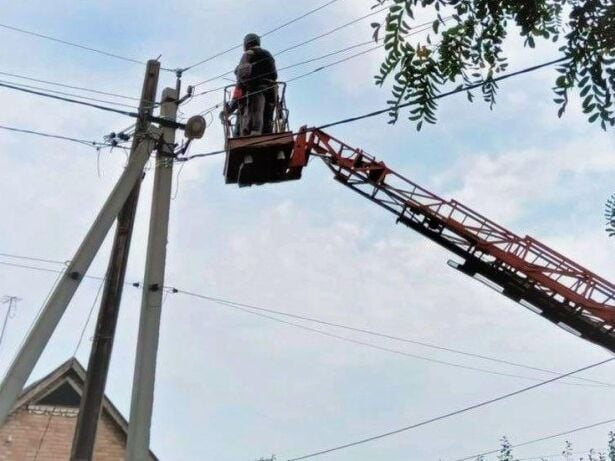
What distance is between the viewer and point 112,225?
865 cm

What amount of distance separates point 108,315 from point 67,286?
552mm

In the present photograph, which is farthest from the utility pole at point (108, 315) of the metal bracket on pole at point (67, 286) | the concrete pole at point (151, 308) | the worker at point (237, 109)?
the worker at point (237, 109)

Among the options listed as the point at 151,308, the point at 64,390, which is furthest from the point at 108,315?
the point at 64,390

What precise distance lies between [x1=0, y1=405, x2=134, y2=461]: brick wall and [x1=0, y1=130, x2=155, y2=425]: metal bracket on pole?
5787 millimetres

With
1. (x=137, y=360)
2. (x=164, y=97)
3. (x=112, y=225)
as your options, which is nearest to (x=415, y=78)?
(x=137, y=360)

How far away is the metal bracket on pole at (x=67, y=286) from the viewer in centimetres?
775

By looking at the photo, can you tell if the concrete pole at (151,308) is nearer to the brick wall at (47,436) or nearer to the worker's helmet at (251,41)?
the worker's helmet at (251,41)

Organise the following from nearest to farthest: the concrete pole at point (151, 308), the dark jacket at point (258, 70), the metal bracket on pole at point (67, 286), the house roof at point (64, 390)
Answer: the concrete pole at point (151, 308) → the metal bracket on pole at point (67, 286) → the dark jacket at point (258, 70) → the house roof at point (64, 390)

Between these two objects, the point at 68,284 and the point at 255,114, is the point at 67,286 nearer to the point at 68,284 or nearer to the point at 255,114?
the point at 68,284

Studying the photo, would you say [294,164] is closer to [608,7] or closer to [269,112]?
[269,112]

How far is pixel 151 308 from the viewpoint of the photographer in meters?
8.08

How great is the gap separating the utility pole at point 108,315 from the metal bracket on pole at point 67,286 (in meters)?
0.15

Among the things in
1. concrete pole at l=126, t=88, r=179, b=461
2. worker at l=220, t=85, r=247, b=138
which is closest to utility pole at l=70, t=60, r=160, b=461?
concrete pole at l=126, t=88, r=179, b=461

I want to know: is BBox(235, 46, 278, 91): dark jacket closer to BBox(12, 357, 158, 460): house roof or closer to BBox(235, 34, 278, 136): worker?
BBox(235, 34, 278, 136): worker
